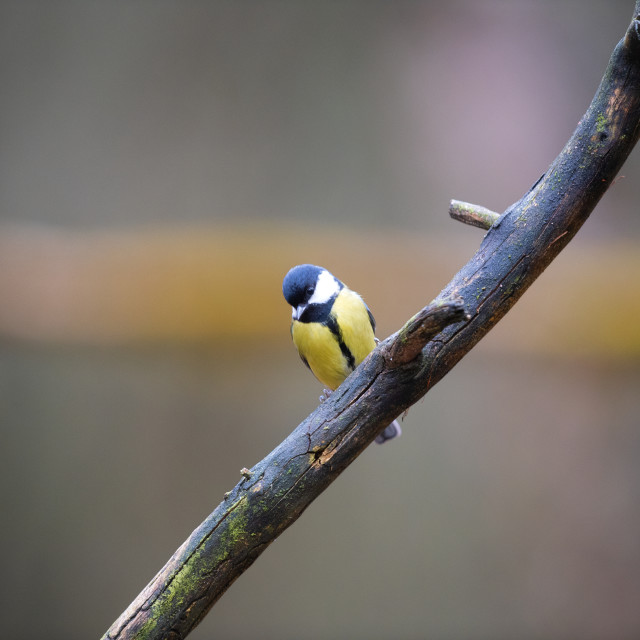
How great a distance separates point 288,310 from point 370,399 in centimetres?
177

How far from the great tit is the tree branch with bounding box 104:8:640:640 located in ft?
1.42

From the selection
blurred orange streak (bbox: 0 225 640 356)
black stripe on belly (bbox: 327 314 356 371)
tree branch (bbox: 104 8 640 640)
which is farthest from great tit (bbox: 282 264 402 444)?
blurred orange streak (bbox: 0 225 640 356)

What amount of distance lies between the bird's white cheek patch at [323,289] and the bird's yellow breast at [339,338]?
25 mm

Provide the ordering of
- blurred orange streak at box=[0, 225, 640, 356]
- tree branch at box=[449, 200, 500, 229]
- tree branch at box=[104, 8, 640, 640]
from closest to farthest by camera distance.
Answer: tree branch at box=[104, 8, 640, 640] < tree branch at box=[449, 200, 500, 229] < blurred orange streak at box=[0, 225, 640, 356]

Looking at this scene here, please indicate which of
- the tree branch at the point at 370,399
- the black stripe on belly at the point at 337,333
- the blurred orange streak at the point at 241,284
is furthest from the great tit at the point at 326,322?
the blurred orange streak at the point at 241,284

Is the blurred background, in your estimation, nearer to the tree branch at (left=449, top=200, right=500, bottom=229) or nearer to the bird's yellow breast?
the bird's yellow breast

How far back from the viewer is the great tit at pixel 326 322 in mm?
1709

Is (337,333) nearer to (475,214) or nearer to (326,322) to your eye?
(326,322)

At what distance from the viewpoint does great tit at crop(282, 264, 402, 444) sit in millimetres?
1709

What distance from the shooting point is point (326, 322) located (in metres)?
1.72

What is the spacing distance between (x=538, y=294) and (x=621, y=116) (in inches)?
74.5

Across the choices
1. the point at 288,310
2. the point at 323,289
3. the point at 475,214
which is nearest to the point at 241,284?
the point at 288,310

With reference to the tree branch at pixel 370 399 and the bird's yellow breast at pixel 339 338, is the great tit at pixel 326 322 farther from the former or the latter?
the tree branch at pixel 370 399

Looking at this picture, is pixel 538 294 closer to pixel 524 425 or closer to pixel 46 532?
pixel 524 425
